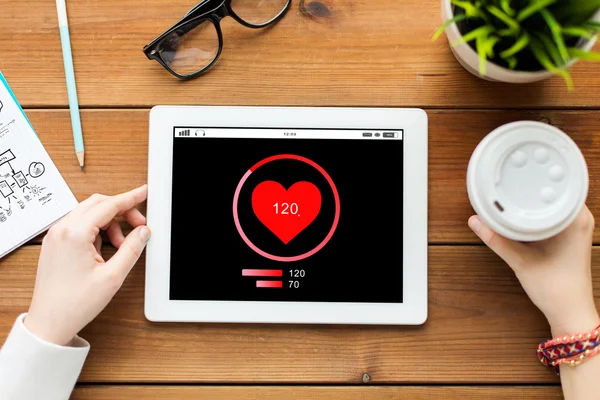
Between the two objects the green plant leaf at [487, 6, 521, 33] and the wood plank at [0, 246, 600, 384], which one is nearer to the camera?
the green plant leaf at [487, 6, 521, 33]

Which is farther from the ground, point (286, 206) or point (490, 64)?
point (490, 64)

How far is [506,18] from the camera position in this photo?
492mm

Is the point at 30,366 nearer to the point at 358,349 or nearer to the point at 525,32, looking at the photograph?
the point at 358,349

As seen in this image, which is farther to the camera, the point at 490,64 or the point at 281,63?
the point at 281,63

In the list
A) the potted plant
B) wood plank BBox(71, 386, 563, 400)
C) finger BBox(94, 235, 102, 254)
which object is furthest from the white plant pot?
finger BBox(94, 235, 102, 254)

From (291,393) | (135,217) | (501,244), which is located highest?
(135,217)

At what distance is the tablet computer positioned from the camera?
25.3 inches

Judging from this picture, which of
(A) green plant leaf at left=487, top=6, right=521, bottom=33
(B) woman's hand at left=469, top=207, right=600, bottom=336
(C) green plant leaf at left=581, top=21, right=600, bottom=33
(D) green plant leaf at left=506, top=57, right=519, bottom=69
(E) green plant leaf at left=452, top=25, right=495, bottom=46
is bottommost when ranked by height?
(B) woman's hand at left=469, top=207, right=600, bottom=336

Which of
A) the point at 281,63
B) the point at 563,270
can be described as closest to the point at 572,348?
the point at 563,270

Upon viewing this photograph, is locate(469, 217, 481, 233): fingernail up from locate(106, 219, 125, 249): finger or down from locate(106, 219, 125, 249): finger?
down

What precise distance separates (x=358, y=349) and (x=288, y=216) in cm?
20

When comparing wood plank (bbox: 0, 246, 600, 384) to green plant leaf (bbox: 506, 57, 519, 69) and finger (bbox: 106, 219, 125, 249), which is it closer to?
finger (bbox: 106, 219, 125, 249)

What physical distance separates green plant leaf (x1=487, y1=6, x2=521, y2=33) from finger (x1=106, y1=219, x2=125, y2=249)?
51cm

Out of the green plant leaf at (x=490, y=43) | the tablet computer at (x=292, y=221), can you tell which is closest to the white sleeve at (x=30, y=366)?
the tablet computer at (x=292, y=221)
